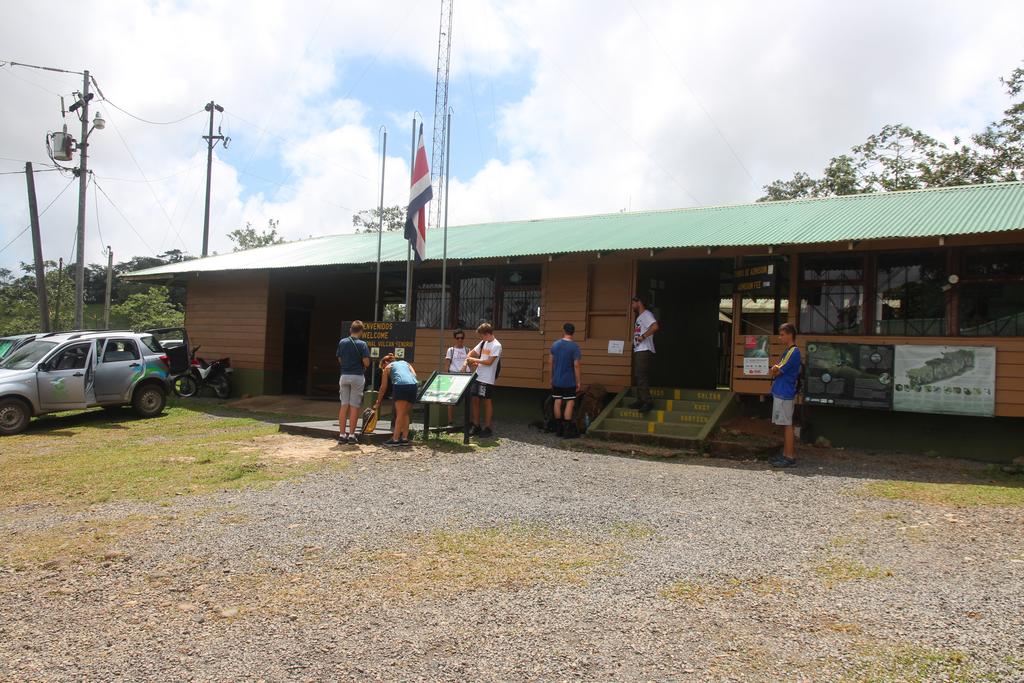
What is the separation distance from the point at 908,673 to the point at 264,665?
9.69 ft

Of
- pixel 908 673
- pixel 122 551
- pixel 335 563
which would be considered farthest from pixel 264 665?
pixel 908 673

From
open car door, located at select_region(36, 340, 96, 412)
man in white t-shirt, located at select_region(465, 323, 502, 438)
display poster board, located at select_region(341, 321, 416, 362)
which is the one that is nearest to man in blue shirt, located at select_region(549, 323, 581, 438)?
man in white t-shirt, located at select_region(465, 323, 502, 438)

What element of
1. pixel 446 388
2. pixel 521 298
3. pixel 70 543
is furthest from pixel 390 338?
pixel 70 543

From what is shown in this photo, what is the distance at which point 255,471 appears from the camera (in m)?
8.07

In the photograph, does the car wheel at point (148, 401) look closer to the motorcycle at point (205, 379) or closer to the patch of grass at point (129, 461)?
the patch of grass at point (129, 461)

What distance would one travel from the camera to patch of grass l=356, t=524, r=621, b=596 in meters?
4.44

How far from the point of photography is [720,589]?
4348mm

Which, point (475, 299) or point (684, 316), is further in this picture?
point (475, 299)

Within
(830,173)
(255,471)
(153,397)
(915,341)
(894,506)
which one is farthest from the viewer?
(830,173)

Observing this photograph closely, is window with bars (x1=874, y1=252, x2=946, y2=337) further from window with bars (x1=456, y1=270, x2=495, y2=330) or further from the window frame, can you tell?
window with bars (x1=456, y1=270, x2=495, y2=330)

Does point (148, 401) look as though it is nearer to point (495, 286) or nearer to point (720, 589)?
point (495, 286)

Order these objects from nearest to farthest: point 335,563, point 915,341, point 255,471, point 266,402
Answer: point 335,563, point 255,471, point 915,341, point 266,402

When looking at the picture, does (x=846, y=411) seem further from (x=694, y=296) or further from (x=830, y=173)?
(x=830, y=173)

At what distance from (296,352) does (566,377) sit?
9.87m
